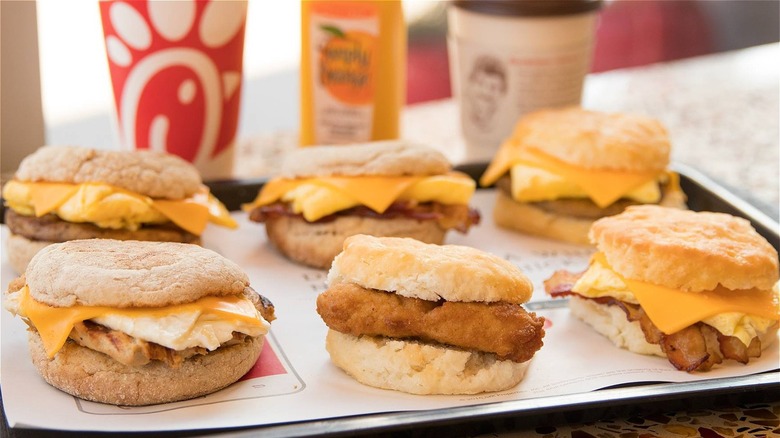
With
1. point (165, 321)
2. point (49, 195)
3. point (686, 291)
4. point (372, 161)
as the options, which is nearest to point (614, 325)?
point (686, 291)

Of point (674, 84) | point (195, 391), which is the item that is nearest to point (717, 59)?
point (674, 84)

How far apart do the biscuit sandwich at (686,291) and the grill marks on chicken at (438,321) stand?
1.00 feet

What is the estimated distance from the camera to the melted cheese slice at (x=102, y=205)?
7.19 ft

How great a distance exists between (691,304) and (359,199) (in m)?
0.84

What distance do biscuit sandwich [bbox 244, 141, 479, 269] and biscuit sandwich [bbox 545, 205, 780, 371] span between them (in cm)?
52

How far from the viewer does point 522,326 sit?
68.8 inches

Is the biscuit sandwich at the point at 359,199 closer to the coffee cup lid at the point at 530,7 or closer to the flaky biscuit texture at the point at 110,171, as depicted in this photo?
the flaky biscuit texture at the point at 110,171

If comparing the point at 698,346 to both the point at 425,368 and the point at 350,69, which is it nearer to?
the point at 425,368

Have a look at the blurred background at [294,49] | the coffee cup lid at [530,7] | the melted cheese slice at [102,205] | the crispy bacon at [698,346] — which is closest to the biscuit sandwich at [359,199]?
the melted cheese slice at [102,205]

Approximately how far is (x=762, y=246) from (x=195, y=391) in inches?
46.4

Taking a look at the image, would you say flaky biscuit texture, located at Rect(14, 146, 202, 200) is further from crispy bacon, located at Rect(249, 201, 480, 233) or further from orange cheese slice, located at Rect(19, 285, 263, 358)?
orange cheese slice, located at Rect(19, 285, 263, 358)

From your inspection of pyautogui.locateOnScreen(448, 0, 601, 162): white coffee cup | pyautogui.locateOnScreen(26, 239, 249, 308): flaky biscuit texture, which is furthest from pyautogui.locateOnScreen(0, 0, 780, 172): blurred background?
pyautogui.locateOnScreen(26, 239, 249, 308): flaky biscuit texture

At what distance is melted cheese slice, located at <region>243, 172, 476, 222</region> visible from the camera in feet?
7.80

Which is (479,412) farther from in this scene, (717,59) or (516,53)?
(717,59)
